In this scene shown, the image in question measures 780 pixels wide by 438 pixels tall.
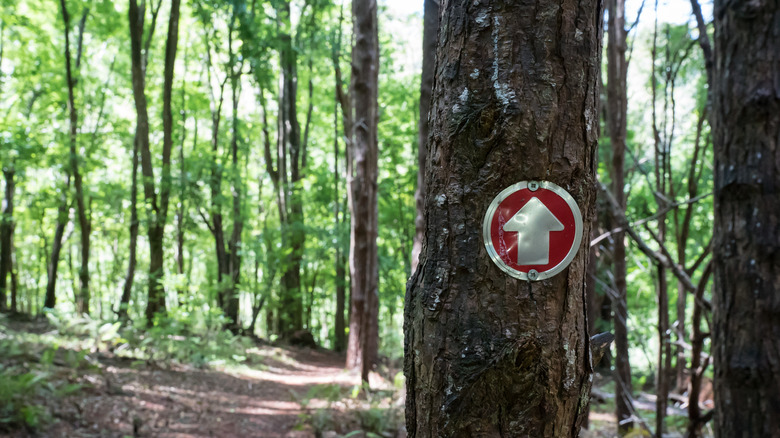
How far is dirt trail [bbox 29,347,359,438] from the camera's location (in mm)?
5684

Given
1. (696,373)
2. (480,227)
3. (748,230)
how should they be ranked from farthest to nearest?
(696,373) < (748,230) < (480,227)

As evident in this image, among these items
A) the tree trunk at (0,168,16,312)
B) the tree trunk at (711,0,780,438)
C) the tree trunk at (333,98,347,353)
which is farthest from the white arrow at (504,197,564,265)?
the tree trunk at (0,168,16,312)

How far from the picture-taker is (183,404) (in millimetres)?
7027

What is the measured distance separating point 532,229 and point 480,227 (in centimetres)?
14

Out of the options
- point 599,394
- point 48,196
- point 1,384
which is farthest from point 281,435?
point 48,196

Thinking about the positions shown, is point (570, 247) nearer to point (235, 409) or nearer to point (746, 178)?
point (746, 178)

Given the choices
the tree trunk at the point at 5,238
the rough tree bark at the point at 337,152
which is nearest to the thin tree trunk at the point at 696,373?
the rough tree bark at the point at 337,152

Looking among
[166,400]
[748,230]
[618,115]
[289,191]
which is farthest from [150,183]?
[748,230]

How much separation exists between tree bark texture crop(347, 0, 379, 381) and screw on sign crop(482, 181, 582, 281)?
7211mm

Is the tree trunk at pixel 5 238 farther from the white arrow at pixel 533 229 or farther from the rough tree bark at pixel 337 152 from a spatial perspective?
the white arrow at pixel 533 229

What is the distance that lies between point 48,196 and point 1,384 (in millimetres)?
10965

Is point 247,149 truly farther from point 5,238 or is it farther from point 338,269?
point 5,238

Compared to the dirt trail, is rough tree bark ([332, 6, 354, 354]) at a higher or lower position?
higher

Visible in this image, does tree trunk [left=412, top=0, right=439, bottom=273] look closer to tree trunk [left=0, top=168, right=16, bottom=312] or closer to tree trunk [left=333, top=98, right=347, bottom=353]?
tree trunk [left=333, top=98, right=347, bottom=353]
